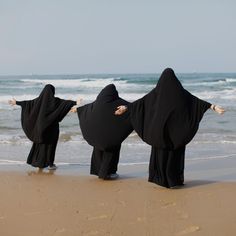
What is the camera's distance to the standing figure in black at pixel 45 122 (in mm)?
7410

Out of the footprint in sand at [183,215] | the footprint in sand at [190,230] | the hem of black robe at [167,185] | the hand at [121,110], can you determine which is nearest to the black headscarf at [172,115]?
the hand at [121,110]

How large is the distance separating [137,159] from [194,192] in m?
2.56

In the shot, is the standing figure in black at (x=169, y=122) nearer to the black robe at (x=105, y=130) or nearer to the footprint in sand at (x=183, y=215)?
the black robe at (x=105, y=130)

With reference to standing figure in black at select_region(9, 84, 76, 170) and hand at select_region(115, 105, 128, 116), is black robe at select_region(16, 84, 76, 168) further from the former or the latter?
hand at select_region(115, 105, 128, 116)

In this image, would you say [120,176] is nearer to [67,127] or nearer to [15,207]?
[15,207]

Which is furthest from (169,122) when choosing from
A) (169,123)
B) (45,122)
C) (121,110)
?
(45,122)

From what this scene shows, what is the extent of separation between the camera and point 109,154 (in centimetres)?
684

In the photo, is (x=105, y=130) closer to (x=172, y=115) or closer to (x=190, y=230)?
(x=172, y=115)

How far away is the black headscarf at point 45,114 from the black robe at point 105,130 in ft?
1.75

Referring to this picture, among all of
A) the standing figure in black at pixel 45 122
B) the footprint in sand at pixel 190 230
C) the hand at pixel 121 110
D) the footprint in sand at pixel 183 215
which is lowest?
the footprint in sand at pixel 183 215

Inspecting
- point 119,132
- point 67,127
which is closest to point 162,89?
point 119,132

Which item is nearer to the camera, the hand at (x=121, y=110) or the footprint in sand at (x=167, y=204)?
the footprint in sand at (x=167, y=204)

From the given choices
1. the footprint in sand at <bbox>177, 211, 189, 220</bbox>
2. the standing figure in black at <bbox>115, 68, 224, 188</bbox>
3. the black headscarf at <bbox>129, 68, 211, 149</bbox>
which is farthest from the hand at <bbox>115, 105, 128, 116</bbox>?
the footprint in sand at <bbox>177, 211, 189, 220</bbox>

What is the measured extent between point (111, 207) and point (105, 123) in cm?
181
